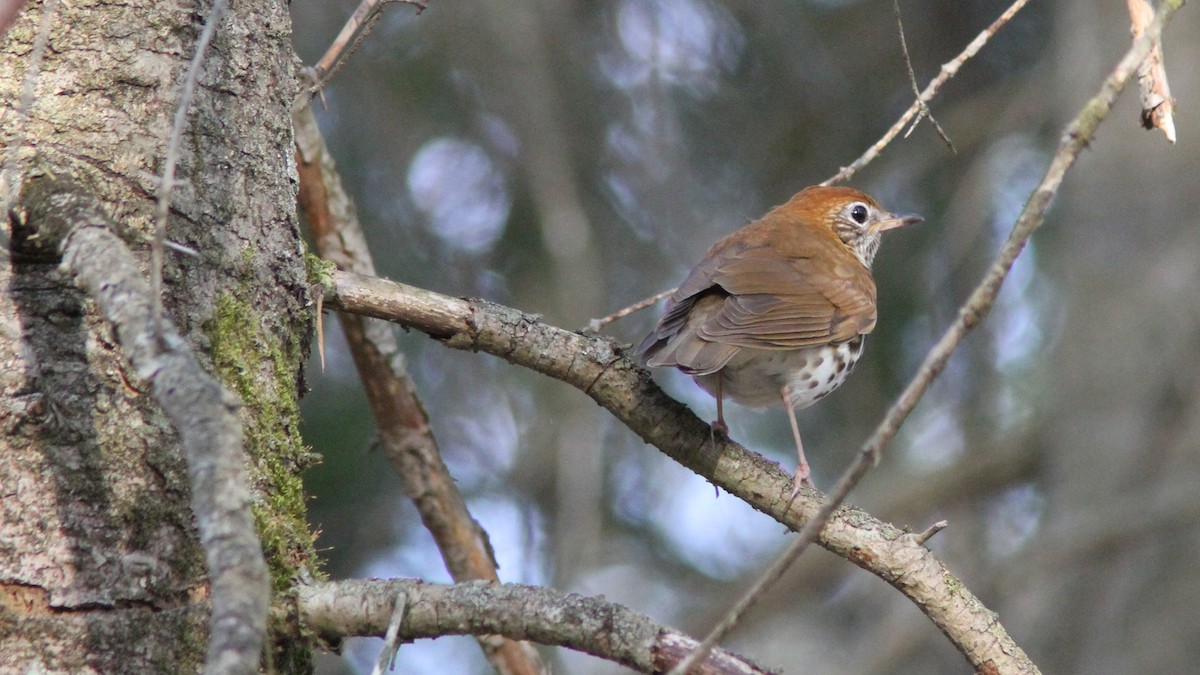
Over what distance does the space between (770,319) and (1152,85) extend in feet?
5.53

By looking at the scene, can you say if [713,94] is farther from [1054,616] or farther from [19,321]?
[19,321]

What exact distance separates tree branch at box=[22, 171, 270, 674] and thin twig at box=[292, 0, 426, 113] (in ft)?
3.80

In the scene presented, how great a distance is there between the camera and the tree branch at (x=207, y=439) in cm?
133

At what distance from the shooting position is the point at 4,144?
2199 mm

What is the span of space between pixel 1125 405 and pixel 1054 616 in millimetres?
1376

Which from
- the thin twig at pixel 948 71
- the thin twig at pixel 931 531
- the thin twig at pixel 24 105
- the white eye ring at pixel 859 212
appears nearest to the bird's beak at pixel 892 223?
the white eye ring at pixel 859 212

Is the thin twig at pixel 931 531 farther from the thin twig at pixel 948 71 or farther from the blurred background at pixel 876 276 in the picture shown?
the blurred background at pixel 876 276

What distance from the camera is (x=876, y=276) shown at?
7645mm

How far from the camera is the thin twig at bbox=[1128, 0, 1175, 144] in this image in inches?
101

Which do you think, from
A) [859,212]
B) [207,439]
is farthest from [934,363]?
[859,212]

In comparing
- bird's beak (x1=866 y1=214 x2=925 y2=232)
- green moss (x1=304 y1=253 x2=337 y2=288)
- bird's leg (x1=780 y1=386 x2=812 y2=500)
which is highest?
bird's beak (x1=866 y1=214 x2=925 y2=232)

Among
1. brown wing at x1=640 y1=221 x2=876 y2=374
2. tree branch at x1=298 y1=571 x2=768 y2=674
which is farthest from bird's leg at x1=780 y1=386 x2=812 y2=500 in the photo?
tree branch at x1=298 y1=571 x2=768 y2=674

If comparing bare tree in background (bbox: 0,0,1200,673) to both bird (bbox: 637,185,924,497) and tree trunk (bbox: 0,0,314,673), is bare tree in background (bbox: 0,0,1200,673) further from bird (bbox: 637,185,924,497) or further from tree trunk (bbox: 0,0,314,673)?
bird (bbox: 637,185,924,497)

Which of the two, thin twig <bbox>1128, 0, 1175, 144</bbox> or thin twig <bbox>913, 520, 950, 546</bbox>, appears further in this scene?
thin twig <bbox>1128, 0, 1175, 144</bbox>
